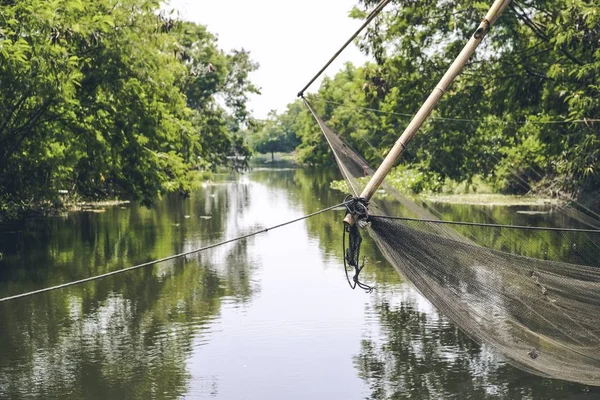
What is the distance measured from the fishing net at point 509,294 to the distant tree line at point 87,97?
1315 centimetres

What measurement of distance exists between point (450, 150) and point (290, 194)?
26.8m

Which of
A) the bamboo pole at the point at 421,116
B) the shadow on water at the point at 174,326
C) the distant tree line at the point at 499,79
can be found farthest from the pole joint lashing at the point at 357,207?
the distant tree line at the point at 499,79

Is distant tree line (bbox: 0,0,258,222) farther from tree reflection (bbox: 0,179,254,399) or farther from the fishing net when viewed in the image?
the fishing net

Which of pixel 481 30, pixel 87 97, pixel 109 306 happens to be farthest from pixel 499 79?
pixel 481 30

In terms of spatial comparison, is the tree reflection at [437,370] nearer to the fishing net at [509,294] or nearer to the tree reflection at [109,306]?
the tree reflection at [109,306]

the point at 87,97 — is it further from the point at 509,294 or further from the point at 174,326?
the point at 509,294

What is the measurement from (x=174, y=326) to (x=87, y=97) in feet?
37.5

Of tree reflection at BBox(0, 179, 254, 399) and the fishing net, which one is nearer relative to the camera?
the fishing net

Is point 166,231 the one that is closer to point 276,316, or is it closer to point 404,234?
point 276,316

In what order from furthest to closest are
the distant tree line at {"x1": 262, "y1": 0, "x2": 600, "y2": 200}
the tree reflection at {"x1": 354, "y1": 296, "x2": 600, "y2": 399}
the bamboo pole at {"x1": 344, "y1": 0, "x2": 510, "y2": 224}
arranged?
the distant tree line at {"x1": 262, "y1": 0, "x2": 600, "y2": 200}, the tree reflection at {"x1": 354, "y1": 296, "x2": 600, "y2": 399}, the bamboo pole at {"x1": 344, "y1": 0, "x2": 510, "y2": 224}

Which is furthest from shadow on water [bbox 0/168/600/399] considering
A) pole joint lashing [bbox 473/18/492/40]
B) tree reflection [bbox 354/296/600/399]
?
pole joint lashing [bbox 473/18/492/40]

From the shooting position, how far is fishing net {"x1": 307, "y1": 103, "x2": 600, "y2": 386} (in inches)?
320

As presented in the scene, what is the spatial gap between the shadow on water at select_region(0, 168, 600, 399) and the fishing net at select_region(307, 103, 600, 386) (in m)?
2.14

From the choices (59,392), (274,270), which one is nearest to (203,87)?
(274,270)
